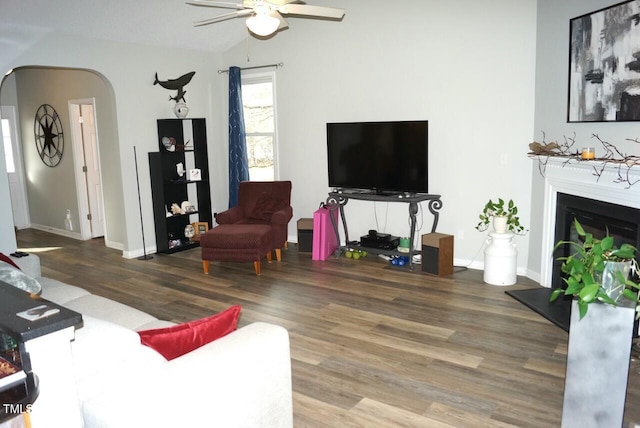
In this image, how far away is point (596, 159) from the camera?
3699 mm

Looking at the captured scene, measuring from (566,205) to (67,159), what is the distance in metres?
6.46

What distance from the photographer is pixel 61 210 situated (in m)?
7.63

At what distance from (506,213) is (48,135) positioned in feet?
21.2

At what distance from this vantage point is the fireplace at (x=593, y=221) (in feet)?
11.5

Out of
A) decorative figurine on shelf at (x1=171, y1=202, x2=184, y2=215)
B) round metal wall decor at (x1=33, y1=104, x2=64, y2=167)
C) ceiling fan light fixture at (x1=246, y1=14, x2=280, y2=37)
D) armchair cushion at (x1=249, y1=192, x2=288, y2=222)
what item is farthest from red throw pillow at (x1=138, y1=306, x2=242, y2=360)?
round metal wall decor at (x1=33, y1=104, x2=64, y2=167)

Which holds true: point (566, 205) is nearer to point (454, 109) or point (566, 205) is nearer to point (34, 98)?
point (454, 109)

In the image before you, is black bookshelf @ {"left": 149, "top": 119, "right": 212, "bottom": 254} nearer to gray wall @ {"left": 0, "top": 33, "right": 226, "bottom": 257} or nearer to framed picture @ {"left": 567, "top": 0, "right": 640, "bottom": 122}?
gray wall @ {"left": 0, "top": 33, "right": 226, "bottom": 257}

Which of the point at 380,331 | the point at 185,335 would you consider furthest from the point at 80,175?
the point at 185,335

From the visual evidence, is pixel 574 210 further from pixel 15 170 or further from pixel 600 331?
pixel 15 170

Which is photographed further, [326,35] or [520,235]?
[326,35]

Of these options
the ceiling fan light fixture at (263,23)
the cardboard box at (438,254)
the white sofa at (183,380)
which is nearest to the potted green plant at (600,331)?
the white sofa at (183,380)

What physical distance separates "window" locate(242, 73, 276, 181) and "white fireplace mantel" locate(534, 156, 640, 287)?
338 centimetres

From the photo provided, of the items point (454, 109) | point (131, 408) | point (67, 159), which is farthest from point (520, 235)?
point (67, 159)

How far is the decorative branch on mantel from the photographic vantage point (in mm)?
3426
